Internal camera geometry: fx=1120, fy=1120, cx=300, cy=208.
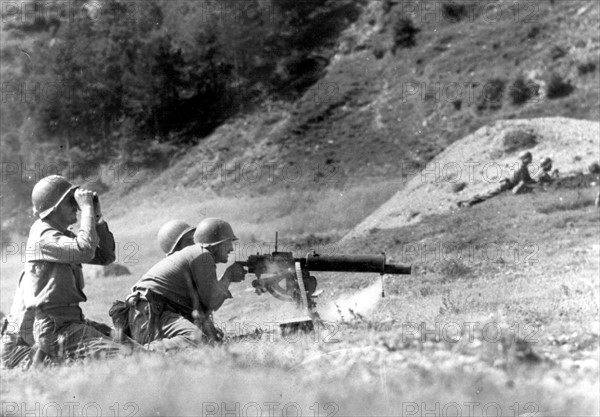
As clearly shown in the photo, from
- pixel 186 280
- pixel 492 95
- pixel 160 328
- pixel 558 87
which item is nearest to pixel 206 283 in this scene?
pixel 186 280

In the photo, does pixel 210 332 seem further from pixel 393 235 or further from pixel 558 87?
pixel 558 87

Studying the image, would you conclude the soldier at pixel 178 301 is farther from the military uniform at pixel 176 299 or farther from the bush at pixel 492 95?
the bush at pixel 492 95

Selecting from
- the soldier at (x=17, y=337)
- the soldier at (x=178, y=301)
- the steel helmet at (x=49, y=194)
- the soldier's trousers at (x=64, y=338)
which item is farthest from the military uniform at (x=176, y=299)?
the steel helmet at (x=49, y=194)

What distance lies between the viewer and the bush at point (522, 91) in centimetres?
5338

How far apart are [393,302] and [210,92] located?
169 feet

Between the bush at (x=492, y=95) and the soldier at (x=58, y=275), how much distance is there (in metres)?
46.5

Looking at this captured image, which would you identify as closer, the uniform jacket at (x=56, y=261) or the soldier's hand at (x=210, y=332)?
the uniform jacket at (x=56, y=261)

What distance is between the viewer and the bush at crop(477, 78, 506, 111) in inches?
2176

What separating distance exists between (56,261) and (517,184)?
23.9 metres

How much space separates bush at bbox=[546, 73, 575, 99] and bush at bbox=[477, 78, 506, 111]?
3302 mm

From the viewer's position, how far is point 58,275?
32.5 ft

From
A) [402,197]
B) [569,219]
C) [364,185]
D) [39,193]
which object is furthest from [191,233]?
[364,185]

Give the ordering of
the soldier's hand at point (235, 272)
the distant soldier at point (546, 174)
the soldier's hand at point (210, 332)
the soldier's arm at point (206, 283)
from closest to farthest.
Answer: the soldier's hand at point (210, 332), the soldier's arm at point (206, 283), the soldier's hand at point (235, 272), the distant soldier at point (546, 174)

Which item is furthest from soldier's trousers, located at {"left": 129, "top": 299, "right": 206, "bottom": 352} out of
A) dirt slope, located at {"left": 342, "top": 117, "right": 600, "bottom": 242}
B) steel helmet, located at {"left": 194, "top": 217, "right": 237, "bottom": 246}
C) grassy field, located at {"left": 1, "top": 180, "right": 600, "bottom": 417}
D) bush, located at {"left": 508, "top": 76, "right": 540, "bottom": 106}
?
bush, located at {"left": 508, "top": 76, "right": 540, "bottom": 106}
